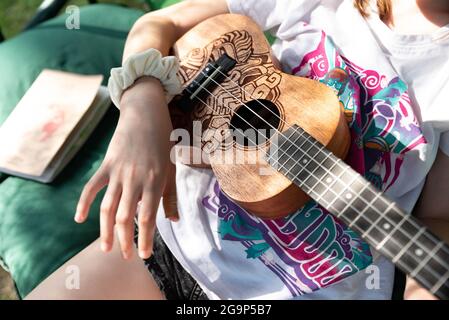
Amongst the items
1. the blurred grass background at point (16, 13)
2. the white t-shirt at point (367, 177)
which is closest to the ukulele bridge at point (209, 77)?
the white t-shirt at point (367, 177)

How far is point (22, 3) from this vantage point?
236 centimetres

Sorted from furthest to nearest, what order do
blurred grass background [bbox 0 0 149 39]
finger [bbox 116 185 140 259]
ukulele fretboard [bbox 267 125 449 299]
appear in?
blurred grass background [bbox 0 0 149 39] → finger [bbox 116 185 140 259] → ukulele fretboard [bbox 267 125 449 299]

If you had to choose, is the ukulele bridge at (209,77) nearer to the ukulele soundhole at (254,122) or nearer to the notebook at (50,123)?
the ukulele soundhole at (254,122)

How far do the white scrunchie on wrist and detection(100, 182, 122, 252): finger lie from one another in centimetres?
22

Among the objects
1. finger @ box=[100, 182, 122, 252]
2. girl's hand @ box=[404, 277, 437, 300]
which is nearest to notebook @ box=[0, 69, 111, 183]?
finger @ box=[100, 182, 122, 252]

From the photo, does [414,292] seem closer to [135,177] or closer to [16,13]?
[135,177]

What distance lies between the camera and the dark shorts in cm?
100

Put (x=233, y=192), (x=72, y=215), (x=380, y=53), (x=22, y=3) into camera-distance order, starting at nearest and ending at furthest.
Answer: (x=233, y=192)
(x=380, y=53)
(x=72, y=215)
(x=22, y=3)

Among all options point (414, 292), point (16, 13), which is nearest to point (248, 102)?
point (414, 292)

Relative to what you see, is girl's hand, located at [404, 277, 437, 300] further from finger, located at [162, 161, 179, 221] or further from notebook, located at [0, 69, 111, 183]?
notebook, located at [0, 69, 111, 183]
